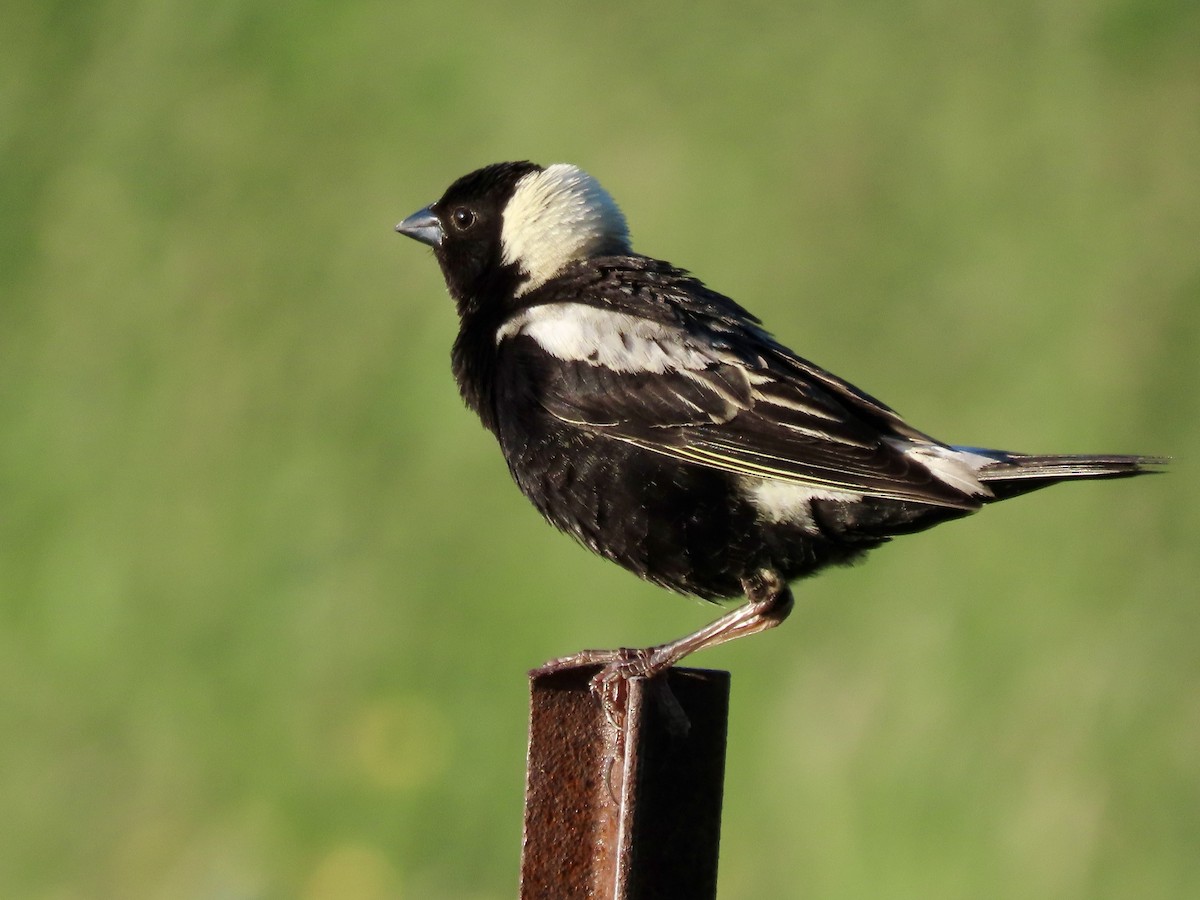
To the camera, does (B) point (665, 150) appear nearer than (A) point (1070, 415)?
No

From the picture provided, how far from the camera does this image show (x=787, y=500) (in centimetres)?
394

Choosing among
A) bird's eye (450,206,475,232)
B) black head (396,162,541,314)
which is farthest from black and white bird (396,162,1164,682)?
bird's eye (450,206,475,232)

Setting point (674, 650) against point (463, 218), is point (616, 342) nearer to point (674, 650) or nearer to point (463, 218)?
point (674, 650)

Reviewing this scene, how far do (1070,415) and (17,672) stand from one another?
4947mm

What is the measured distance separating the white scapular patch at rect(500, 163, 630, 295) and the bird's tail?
1522 millimetres

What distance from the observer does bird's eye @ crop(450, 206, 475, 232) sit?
17.2ft

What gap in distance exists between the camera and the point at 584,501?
402 cm

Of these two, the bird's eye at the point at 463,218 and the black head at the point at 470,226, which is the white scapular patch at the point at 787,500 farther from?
the bird's eye at the point at 463,218

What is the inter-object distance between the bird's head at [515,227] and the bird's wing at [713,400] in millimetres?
612

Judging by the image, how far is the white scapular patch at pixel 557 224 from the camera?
491 centimetres

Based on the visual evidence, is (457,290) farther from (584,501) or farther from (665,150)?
(665,150)

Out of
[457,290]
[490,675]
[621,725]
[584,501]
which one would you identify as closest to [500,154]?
[490,675]

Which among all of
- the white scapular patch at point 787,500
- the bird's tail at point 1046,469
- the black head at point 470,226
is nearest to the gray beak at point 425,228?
the black head at point 470,226

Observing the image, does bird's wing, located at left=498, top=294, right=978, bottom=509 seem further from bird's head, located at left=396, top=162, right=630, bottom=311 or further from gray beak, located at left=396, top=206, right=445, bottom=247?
gray beak, located at left=396, top=206, right=445, bottom=247
